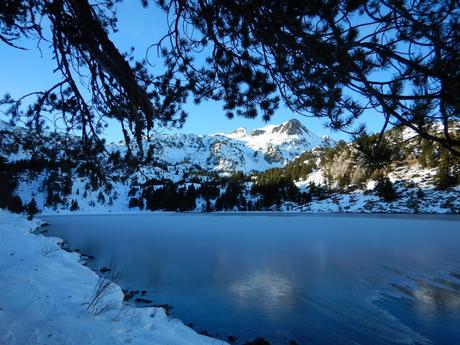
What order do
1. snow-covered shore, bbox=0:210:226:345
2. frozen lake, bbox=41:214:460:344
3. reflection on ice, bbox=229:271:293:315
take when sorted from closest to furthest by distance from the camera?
1. snow-covered shore, bbox=0:210:226:345
2. frozen lake, bbox=41:214:460:344
3. reflection on ice, bbox=229:271:293:315

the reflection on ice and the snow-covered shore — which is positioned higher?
the snow-covered shore

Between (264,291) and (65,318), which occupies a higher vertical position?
(65,318)

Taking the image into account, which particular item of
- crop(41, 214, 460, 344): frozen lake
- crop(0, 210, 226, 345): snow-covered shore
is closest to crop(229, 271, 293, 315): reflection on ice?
crop(41, 214, 460, 344): frozen lake

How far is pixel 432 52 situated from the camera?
10.8ft

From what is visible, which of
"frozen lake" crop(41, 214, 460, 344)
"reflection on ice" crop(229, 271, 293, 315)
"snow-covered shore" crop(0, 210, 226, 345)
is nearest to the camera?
"snow-covered shore" crop(0, 210, 226, 345)

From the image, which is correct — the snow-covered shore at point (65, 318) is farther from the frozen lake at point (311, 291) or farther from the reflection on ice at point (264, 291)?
the reflection on ice at point (264, 291)

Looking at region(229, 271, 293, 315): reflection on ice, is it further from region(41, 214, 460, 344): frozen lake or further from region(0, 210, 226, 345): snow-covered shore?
region(0, 210, 226, 345): snow-covered shore

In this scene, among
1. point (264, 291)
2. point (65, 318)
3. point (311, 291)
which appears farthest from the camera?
point (264, 291)

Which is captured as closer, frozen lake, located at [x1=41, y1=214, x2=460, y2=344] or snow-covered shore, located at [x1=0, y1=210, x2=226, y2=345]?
snow-covered shore, located at [x1=0, y1=210, x2=226, y2=345]

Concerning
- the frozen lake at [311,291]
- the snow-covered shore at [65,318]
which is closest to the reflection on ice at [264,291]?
the frozen lake at [311,291]

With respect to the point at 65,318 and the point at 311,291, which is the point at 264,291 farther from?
the point at 65,318

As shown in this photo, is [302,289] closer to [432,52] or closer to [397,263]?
[397,263]

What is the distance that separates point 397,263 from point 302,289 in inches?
322

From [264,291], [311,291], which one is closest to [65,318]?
[264,291]
